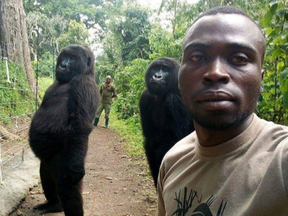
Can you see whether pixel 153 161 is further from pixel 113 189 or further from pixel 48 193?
pixel 48 193

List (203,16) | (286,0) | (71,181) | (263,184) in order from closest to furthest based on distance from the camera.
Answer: (263,184)
(203,16)
(286,0)
(71,181)

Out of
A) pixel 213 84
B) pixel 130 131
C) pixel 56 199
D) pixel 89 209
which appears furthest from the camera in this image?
pixel 130 131

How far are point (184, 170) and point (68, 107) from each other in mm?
2596

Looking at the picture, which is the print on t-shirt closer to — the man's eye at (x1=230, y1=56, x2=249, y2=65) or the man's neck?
the man's neck

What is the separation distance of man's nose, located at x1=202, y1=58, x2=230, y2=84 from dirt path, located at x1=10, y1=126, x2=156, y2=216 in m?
3.54

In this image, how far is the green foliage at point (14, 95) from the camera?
20.5 ft

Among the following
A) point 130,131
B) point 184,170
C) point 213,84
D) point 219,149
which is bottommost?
point 130,131

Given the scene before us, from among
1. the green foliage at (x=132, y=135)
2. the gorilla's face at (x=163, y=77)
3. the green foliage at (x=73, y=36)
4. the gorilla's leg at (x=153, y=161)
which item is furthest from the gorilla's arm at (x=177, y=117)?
the green foliage at (x=73, y=36)

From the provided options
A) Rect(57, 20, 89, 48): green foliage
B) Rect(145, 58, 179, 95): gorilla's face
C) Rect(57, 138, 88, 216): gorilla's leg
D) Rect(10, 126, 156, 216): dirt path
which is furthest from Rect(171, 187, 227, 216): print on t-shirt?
Rect(57, 20, 89, 48): green foliage

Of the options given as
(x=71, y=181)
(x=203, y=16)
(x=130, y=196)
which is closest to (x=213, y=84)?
(x=203, y=16)

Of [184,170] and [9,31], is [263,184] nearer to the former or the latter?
[184,170]

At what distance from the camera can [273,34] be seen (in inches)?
107

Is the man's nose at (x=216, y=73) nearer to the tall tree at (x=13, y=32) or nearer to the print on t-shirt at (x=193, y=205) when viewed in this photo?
the print on t-shirt at (x=193, y=205)

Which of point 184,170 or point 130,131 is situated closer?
point 184,170
